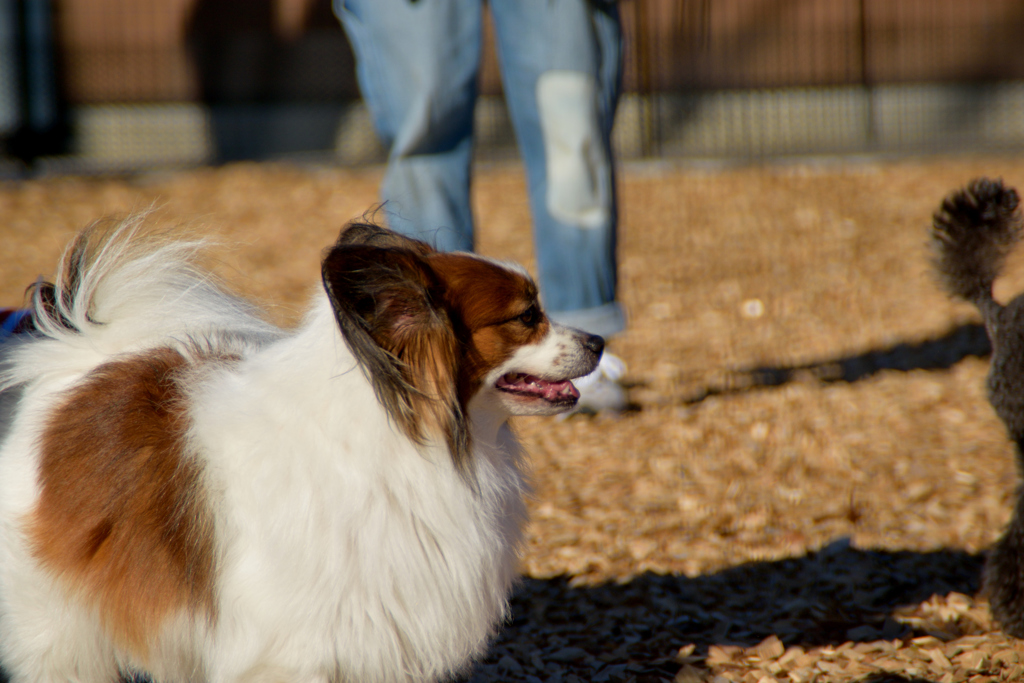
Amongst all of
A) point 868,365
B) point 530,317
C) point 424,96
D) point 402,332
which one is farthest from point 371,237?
point 868,365

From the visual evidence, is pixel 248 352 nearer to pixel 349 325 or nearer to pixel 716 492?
pixel 349 325

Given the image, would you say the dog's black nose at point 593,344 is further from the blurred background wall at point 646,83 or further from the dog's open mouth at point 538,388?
the blurred background wall at point 646,83

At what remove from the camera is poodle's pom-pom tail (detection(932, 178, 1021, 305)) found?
2.48 meters

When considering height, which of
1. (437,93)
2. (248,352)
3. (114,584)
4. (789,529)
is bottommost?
(789,529)

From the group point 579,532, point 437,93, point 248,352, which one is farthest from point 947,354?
point 248,352

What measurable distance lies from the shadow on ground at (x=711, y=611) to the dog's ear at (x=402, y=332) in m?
0.83

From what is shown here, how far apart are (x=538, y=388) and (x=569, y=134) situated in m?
1.72

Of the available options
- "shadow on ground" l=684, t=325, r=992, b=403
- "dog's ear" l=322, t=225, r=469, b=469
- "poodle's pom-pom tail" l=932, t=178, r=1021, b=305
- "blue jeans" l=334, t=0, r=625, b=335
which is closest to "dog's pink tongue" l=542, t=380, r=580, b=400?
"dog's ear" l=322, t=225, r=469, b=469

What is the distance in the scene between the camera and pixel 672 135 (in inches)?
381

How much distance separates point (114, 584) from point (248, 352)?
58cm

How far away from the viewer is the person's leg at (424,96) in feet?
10.4

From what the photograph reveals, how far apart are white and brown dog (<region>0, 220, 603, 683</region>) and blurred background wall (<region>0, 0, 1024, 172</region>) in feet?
25.6

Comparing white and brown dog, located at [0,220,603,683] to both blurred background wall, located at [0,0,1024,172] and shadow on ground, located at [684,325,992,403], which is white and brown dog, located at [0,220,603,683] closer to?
shadow on ground, located at [684,325,992,403]

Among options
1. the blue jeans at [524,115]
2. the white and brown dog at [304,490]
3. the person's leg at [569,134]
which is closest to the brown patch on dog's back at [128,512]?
the white and brown dog at [304,490]
